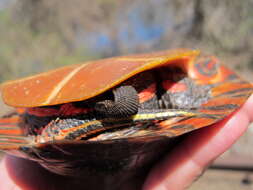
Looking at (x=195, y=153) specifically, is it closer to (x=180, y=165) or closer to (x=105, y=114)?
(x=180, y=165)

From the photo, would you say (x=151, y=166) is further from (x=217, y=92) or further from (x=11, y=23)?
(x=11, y=23)

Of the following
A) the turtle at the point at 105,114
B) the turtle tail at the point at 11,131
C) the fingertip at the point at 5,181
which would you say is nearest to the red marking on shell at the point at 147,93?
the turtle at the point at 105,114

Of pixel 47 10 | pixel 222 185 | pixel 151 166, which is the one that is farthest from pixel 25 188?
pixel 47 10

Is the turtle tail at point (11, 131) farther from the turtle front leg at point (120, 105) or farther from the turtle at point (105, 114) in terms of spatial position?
the turtle front leg at point (120, 105)

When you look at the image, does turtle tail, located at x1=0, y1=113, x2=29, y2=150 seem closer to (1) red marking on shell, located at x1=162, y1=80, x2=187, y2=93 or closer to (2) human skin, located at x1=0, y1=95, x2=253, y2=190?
(2) human skin, located at x1=0, y1=95, x2=253, y2=190

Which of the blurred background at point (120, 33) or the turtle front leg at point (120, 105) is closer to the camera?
the turtle front leg at point (120, 105)

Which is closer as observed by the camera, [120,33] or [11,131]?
[11,131]

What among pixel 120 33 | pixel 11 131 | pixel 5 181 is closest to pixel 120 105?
pixel 11 131
